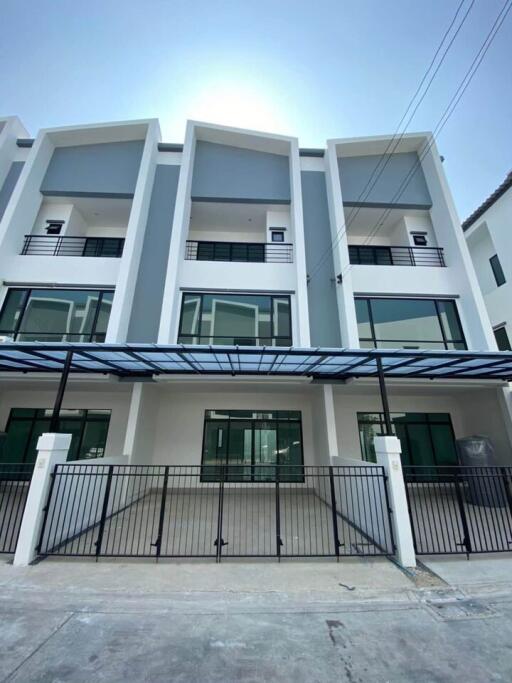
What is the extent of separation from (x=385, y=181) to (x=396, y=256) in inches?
109

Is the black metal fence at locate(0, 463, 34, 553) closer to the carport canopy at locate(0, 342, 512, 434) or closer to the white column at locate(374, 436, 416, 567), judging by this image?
the carport canopy at locate(0, 342, 512, 434)

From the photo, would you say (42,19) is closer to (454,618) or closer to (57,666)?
(57,666)

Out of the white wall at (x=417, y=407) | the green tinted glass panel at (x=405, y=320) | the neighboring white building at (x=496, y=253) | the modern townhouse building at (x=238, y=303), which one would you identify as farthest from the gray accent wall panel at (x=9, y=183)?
the neighboring white building at (x=496, y=253)

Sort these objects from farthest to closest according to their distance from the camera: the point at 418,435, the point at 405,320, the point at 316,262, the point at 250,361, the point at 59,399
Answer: the point at 418,435
the point at 316,262
the point at 405,320
the point at 250,361
the point at 59,399

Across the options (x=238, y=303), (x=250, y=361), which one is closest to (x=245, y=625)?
(x=250, y=361)

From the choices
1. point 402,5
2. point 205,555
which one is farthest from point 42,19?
point 205,555

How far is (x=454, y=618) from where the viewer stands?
11.2ft

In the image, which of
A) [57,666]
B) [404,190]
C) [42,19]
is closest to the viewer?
[57,666]

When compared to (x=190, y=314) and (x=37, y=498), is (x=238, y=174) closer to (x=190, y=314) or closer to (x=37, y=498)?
(x=190, y=314)

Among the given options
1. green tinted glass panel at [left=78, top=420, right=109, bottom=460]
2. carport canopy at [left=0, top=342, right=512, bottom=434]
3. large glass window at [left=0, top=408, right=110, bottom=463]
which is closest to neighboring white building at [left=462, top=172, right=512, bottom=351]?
carport canopy at [left=0, top=342, right=512, bottom=434]

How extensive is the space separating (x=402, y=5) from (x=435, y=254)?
661 cm

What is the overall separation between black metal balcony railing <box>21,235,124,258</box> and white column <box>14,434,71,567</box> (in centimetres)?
739

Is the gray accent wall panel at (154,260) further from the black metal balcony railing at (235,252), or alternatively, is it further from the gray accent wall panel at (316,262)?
the gray accent wall panel at (316,262)

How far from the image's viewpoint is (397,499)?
16.2ft
